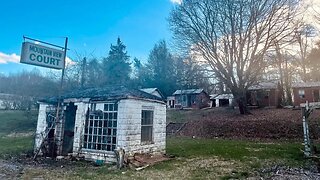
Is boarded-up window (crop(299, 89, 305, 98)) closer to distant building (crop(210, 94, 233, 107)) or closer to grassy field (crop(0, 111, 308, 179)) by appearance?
distant building (crop(210, 94, 233, 107))

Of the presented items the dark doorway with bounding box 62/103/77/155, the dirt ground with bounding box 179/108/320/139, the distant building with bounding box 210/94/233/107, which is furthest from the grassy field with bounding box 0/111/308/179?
the distant building with bounding box 210/94/233/107

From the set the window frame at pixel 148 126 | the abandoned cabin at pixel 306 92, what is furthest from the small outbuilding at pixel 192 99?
the window frame at pixel 148 126

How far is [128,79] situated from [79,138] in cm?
3283

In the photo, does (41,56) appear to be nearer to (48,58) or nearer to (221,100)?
(48,58)

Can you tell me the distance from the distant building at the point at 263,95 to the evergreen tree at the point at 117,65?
19776 millimetres

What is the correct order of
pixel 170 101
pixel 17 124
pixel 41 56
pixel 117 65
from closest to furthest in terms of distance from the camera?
1. pixel 41 56
2. pixel 17 124
3. pixel 117 65
4. pixel 170 101

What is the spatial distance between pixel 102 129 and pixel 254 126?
16.0 meters

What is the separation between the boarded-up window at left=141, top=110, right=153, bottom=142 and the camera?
39.1 ft

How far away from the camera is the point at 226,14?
78.0 ft

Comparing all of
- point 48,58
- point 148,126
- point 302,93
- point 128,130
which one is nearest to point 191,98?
point 302,93

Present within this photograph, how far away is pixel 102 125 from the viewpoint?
11.3 m

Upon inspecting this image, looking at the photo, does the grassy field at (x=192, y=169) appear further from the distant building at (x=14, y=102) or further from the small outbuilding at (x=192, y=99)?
the distant building at (x=14, y=102)

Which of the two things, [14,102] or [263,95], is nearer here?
[263,95]

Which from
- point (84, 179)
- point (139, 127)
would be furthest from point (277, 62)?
point (84, 179)
